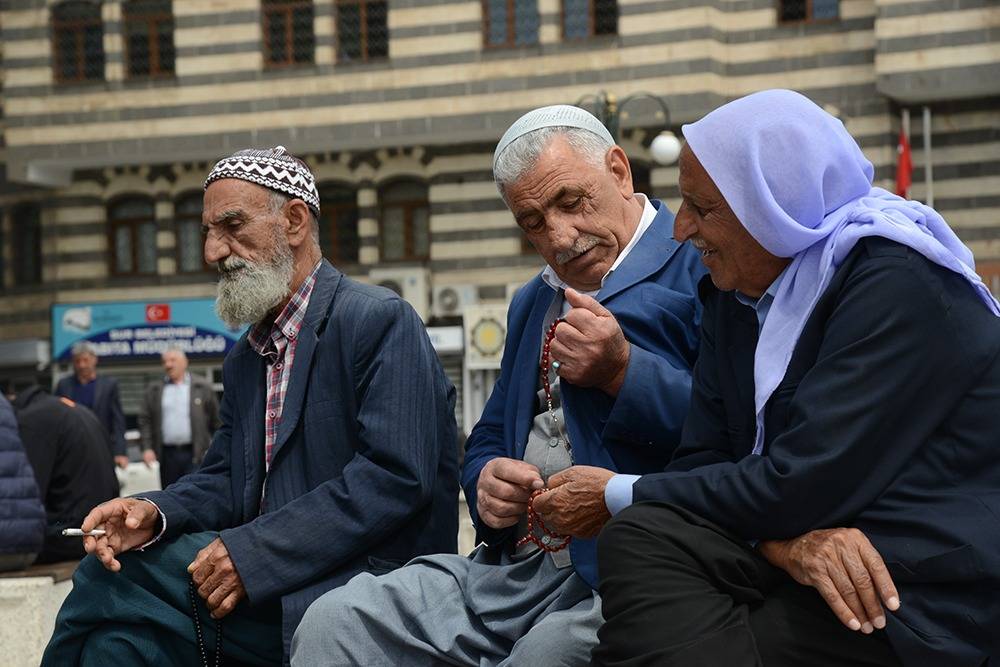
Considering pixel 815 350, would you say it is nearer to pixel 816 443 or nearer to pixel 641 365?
pixel 816 443

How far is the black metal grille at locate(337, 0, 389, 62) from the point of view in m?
24.6

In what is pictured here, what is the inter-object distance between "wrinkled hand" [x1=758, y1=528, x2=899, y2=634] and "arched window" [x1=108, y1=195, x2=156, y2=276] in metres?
24.6

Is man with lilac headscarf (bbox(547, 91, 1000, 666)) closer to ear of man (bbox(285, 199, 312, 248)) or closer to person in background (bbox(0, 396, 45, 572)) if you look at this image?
ear of man (bbox(285, 199, 312, 248))

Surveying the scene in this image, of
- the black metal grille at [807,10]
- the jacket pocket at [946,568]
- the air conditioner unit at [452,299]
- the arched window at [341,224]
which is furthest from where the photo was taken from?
the arched window at [341,224]

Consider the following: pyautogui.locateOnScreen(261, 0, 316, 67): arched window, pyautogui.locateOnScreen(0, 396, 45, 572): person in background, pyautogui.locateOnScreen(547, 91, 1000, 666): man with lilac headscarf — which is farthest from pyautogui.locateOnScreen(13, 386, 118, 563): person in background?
pyautogui.locateOnScreen(261, 0, 316, 67): arched window

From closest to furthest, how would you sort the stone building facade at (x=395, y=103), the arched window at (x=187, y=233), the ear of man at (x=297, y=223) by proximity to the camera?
the ear of man at (x=297, y=223) → the stone building facade at (x=395, y=103) → the arched window at (x=187, y=233)

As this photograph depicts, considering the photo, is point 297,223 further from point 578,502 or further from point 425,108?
point 425,108

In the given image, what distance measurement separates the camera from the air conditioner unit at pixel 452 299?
24516 mm

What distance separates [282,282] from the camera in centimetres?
414

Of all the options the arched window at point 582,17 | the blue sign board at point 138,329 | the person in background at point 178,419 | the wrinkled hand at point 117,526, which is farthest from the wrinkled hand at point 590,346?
the blue sign board at point 138,329

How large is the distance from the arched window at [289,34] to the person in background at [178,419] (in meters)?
10.2

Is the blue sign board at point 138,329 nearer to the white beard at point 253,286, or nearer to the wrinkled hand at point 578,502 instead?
the white beard at point 253,286

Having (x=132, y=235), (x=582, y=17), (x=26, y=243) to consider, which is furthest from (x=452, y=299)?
(x=26, y=243)

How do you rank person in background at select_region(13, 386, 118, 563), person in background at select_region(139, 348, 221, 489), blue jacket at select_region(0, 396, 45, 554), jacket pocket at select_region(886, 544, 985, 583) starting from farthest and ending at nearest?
person in background at select_region(139, 348, 221, 489) < person in background at select_region(13, 386, 118, 563) < blue jacket at select_region(0, 396, 45, 554) < jacket pocket at select_region(886, 544, 985, 583)
